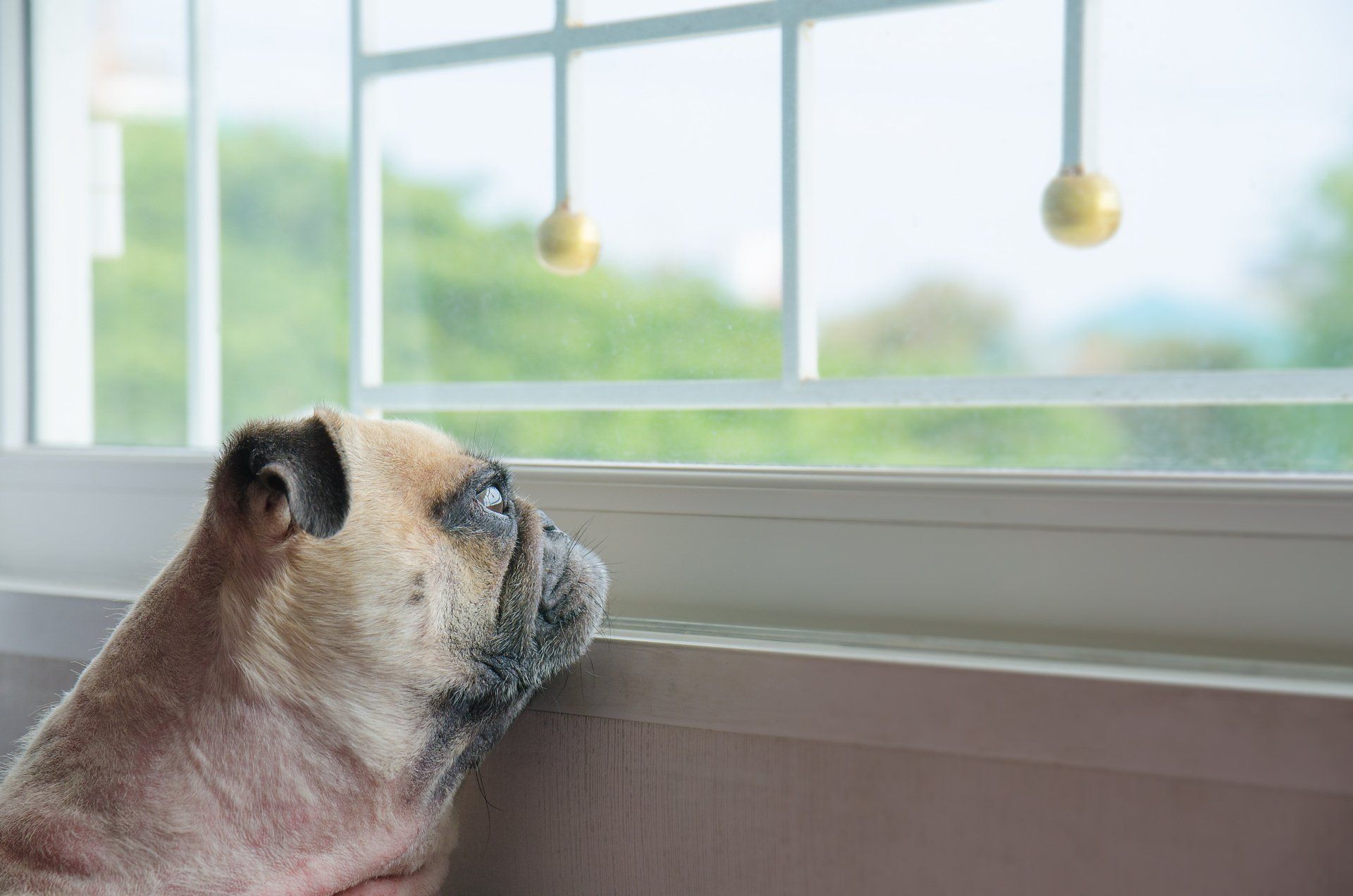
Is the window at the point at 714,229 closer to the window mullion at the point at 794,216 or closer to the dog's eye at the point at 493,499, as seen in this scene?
the window mullion at the point at 794,216

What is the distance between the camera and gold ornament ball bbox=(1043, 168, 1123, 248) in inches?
33.8

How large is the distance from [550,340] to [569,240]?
121 mm

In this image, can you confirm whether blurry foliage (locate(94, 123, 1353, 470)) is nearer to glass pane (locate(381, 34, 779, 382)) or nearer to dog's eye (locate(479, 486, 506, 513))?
glass pane (locate(381, 34, 779, 382))

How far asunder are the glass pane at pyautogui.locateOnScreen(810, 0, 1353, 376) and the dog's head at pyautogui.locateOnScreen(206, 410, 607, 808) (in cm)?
39

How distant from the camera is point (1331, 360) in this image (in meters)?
0.83

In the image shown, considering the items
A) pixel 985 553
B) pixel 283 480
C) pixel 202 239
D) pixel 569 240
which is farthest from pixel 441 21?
pixel 985 553

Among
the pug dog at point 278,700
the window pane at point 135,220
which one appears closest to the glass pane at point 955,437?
the pug dog at point 278,700

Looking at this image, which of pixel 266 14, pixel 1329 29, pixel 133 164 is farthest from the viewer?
pixel 133 164

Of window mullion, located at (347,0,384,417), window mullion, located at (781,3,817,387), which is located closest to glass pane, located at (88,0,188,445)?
window mullion, located at (347,0,384,417)

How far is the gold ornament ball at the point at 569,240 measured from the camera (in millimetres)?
1102

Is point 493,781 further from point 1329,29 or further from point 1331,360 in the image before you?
point 1329,29

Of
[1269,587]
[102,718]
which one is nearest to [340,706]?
[102,718]

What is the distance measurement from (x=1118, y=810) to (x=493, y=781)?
50 centimetres

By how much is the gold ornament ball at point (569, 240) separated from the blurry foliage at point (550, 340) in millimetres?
25
